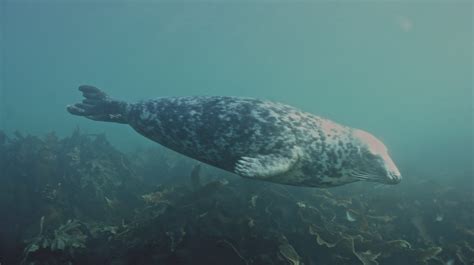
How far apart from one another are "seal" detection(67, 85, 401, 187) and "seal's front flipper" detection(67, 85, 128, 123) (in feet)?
4.37

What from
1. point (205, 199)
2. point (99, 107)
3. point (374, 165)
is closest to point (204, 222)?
point (205, 199)

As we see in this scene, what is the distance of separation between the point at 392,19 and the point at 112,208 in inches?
2271

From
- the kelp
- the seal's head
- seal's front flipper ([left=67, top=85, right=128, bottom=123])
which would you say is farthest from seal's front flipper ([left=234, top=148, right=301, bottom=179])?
seal's front flipper ([left=67, top=85, right=128, bottom=123])

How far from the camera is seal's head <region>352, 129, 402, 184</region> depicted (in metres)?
3.99

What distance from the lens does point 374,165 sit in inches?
162

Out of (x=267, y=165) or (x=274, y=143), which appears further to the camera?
(x=274, y=143)

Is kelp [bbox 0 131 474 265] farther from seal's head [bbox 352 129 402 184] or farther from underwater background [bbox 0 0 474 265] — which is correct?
seal's head [bbox 352 129 402 184]

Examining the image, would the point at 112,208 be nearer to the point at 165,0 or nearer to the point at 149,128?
the point at 149,128

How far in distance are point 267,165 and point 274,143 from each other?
0.39 metres

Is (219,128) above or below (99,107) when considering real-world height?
above

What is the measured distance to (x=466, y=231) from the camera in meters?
5.84

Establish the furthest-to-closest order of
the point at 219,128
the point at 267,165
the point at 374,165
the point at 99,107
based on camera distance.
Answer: the point at 99,107
the point at 219,128
the point at 374,165
the point at 267,165

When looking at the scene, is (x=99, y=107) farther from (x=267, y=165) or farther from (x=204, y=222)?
(x=267, y=165)

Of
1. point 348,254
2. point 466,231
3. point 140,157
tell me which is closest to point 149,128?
point 348,254
